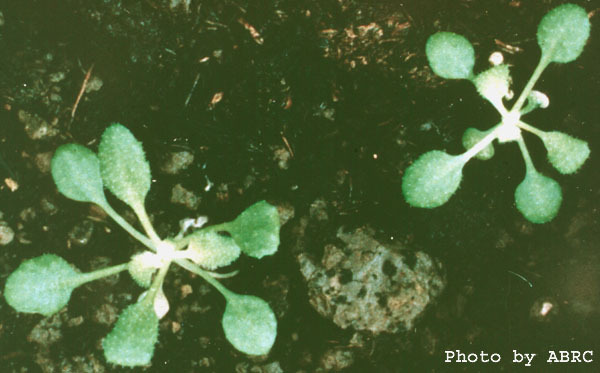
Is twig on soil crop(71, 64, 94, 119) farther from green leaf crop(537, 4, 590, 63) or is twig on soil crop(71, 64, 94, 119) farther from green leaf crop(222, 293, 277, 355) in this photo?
green leaf crop(537, 4, 590, 63)

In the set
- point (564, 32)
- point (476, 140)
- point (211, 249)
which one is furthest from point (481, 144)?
point (211, 249)

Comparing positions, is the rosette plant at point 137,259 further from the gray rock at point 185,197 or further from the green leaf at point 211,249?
the gray rock at point 185,197

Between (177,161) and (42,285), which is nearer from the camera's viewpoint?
(42,285)

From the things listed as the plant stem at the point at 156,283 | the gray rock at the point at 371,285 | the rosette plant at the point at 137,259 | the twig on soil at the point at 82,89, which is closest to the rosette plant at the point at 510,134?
the gray rock at the point at 371,285

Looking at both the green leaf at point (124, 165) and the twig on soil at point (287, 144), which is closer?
the green leaf at point (124, 165)

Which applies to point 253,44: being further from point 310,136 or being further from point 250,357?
point 250,357

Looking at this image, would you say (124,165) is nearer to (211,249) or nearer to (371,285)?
(211,249)

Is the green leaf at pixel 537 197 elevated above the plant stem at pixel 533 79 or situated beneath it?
situated beneath
